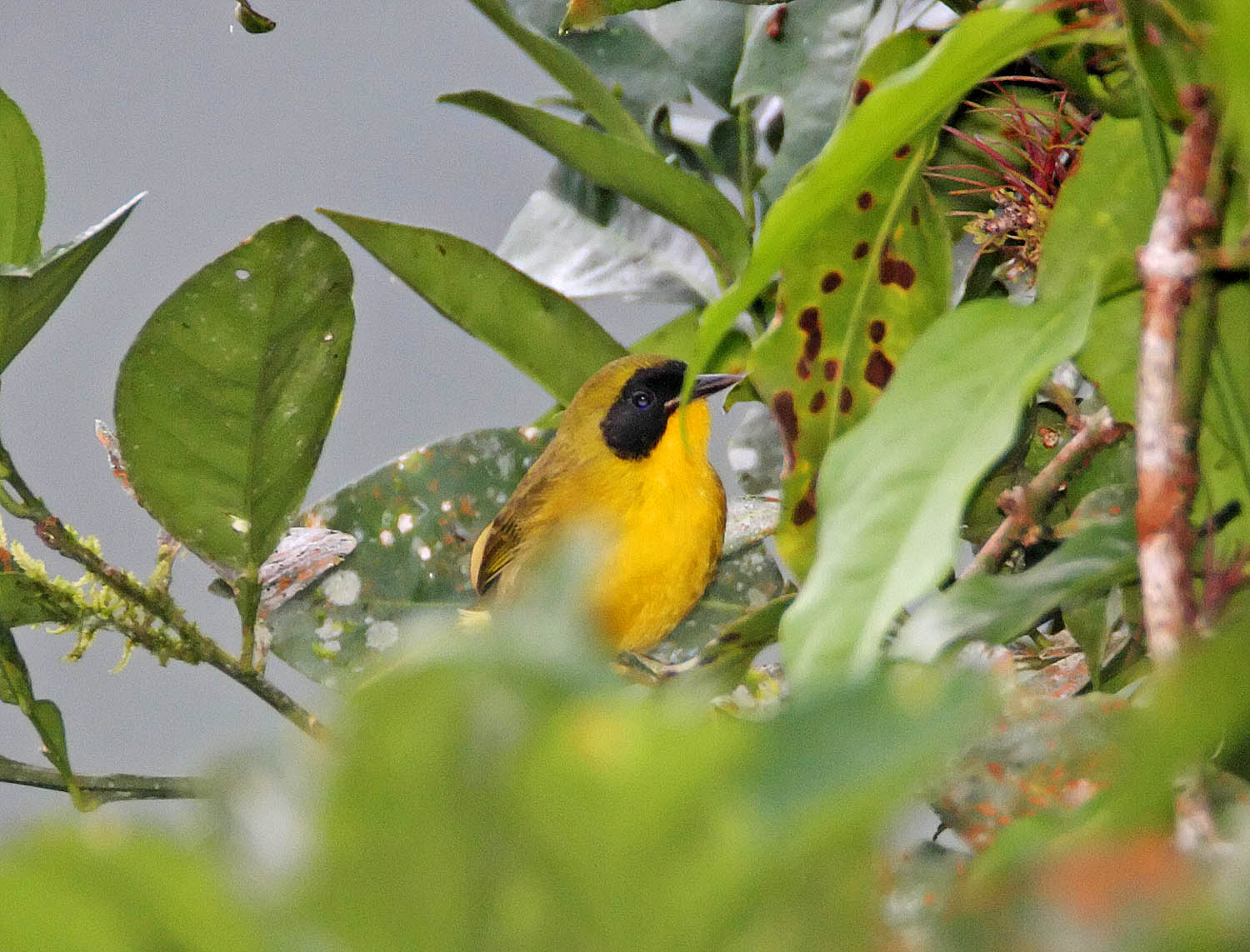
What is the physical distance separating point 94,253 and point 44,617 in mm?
207

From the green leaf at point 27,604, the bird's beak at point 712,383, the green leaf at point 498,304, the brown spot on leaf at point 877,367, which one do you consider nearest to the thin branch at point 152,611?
the green leaf at point 27,604

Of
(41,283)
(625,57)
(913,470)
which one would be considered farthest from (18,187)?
(913,470)

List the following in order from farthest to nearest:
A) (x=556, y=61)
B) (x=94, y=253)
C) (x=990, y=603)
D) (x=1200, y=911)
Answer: (x=556, y=61) < (x=94, y=253) < (x=990, y=603) < (x=1200, y=911)

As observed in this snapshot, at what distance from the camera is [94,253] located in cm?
68

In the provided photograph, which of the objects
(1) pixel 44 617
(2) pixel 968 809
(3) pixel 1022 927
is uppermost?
(3) pixel 1022 927

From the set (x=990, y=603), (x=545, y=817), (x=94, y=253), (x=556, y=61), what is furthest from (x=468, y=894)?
(x=556, y=61)

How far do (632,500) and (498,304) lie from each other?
608 millimetres

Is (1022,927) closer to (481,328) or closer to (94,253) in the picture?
(94,253)

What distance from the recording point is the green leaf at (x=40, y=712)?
707mm

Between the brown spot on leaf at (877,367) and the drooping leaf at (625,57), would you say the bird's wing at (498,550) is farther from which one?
the brown spot on leaf at (877,367)

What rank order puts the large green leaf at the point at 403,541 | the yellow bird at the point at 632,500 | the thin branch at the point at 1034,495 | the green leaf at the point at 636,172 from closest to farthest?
1. the thin branch at the point at 1034,495
2. the green leaf at the point at 636,172
3. the large green leaf at the point at 403,541
4. the yellow bird at the point at 632,500

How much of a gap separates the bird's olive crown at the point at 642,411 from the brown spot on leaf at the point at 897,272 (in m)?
0.84

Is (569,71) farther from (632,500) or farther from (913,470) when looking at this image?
(632,500)

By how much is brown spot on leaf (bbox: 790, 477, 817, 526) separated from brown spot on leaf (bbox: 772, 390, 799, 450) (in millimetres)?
26
